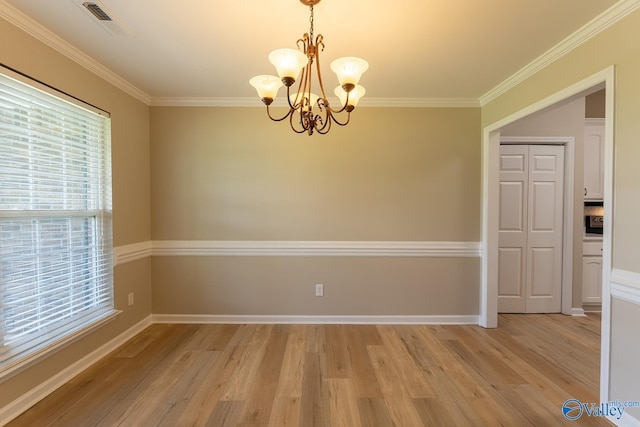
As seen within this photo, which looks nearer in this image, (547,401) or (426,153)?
(547,401)

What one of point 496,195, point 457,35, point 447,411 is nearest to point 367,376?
point 447,411

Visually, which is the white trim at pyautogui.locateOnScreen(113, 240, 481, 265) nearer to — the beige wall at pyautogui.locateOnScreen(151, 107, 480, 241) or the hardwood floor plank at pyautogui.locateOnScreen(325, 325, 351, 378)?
the beige wall at pyautogui.locateOnScreen(151, 107, 480, 241)

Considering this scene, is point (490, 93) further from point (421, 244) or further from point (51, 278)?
point (51, 278)

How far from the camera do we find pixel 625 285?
5.40 ft

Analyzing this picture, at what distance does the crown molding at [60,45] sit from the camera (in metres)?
1.72

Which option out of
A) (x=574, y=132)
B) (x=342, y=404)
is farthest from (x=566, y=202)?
(x=342, y=404)

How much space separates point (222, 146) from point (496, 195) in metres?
2.98

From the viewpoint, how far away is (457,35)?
6.32ft

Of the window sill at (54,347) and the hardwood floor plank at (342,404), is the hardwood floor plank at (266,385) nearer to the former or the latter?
the hardwood floor plank at (342,404)

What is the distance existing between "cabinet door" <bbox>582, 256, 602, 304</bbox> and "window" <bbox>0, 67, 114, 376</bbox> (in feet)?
17.0

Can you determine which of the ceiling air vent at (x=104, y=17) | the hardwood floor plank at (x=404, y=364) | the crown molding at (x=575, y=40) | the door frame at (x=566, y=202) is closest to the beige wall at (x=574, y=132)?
the door frame at (x=566, y=202)

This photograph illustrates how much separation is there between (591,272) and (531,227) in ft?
3.33

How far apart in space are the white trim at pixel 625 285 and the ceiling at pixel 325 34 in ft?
5.04

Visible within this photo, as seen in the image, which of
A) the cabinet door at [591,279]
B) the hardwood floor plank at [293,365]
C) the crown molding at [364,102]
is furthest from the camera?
the cabinet door at [591,279]
